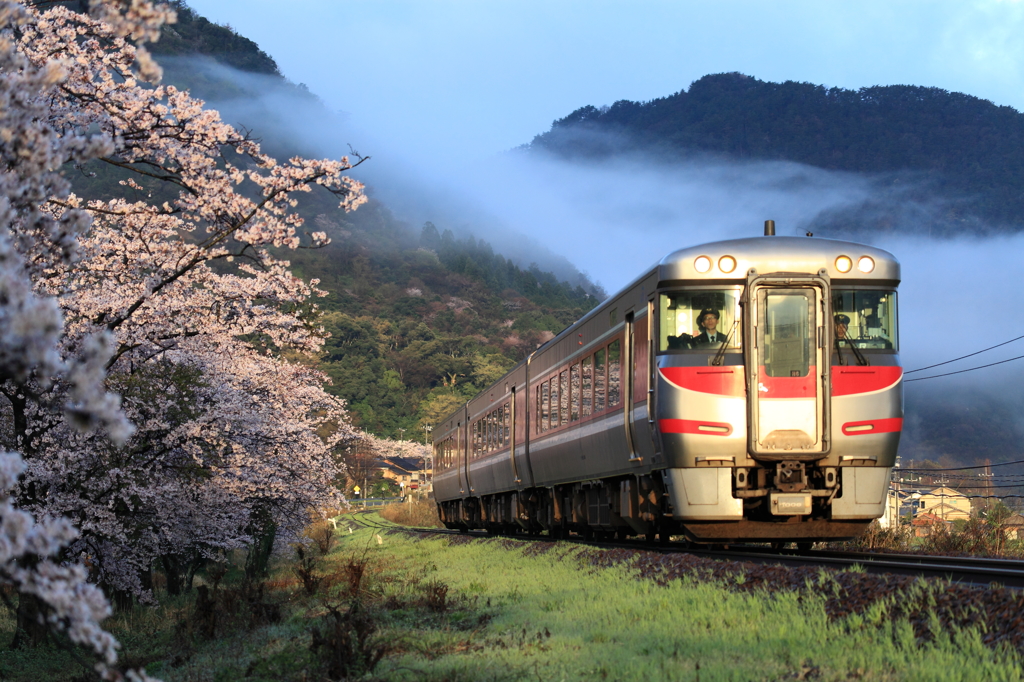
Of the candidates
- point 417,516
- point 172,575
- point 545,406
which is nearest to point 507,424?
point 545,406

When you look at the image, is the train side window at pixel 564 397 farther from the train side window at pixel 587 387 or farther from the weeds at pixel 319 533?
the weeds at pixel 319 533

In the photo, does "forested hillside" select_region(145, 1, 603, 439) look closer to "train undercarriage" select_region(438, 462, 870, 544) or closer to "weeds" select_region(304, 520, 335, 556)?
"weeds" select_region(304, 520, 335, 556)

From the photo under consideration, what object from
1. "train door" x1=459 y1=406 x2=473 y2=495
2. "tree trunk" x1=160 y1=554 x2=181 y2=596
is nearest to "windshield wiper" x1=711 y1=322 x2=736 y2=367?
"tree trunk" x1=160 y1=554 x2=181 y2=596

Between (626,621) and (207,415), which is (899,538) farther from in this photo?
(207,415)

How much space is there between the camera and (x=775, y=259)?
11.2 metres

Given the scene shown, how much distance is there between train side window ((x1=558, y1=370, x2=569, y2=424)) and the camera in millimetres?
16234

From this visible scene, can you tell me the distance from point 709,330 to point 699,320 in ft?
0.54

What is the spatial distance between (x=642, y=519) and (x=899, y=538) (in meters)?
4.72

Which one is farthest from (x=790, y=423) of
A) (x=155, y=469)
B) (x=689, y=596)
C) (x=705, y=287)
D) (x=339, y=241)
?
(x=339, y=241)

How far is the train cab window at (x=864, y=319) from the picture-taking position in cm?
1104

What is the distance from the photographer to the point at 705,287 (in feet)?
36.6

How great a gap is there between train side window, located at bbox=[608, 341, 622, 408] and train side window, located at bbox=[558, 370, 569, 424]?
8.77 ft

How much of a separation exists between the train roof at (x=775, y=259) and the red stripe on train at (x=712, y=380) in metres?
1.02

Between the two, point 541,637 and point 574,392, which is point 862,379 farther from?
point 574,392
